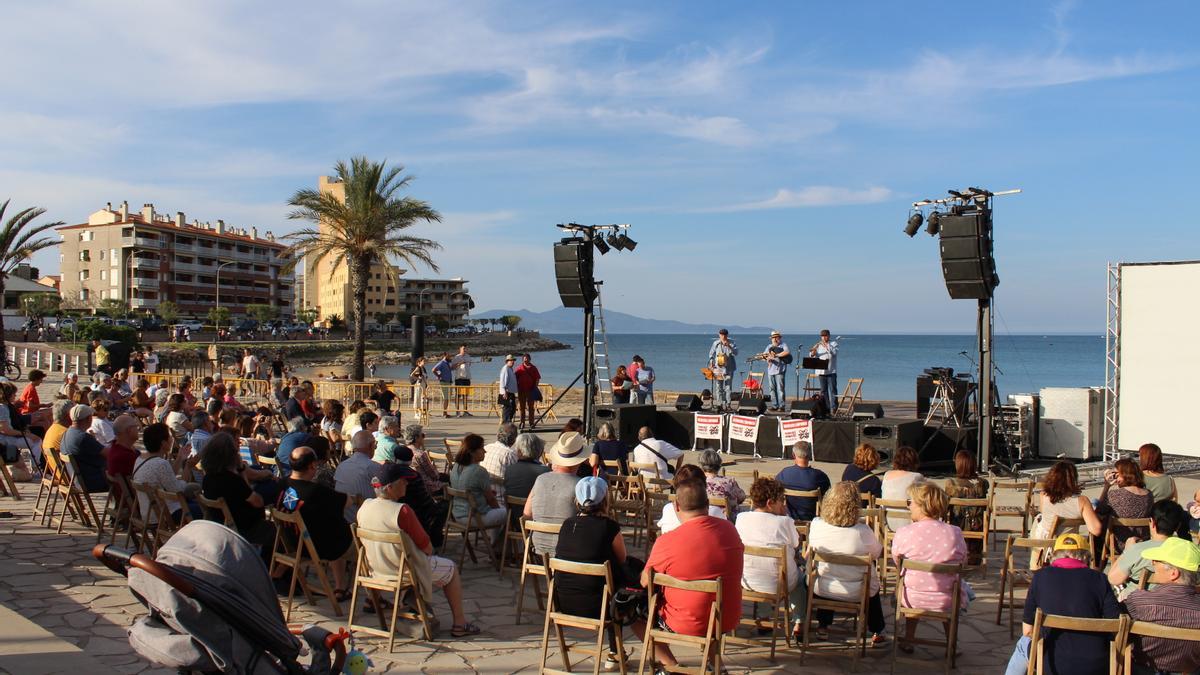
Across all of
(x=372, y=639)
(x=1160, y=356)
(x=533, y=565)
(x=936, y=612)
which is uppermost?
(x=1160, y=356)

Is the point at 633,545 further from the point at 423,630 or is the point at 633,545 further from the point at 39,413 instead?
the point at 39,413

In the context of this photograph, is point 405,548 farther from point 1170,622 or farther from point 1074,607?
point 1170,622

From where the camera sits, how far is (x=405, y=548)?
507 centimetres

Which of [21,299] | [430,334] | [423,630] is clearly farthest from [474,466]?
[430,334]

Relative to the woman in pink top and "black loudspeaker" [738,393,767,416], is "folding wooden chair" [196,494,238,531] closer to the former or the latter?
the woman in pink top

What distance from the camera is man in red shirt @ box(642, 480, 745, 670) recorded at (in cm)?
430

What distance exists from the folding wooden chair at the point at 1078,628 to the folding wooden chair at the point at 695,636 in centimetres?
131

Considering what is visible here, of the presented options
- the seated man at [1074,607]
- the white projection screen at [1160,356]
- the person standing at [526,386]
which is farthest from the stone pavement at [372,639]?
the person standing at [526,386]

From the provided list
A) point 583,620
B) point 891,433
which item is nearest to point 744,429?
point 891,433

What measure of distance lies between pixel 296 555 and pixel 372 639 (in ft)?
2.58

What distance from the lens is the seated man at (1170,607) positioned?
3.84 meters

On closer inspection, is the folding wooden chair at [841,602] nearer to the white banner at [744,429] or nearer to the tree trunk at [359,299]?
the white banner at [744,429]

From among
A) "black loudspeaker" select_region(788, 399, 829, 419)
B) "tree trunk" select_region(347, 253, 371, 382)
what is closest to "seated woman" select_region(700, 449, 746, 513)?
"black loudspeaker" select_region(788, 399, 829, 419)

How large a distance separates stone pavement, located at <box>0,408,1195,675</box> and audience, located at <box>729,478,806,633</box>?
0.35 m
